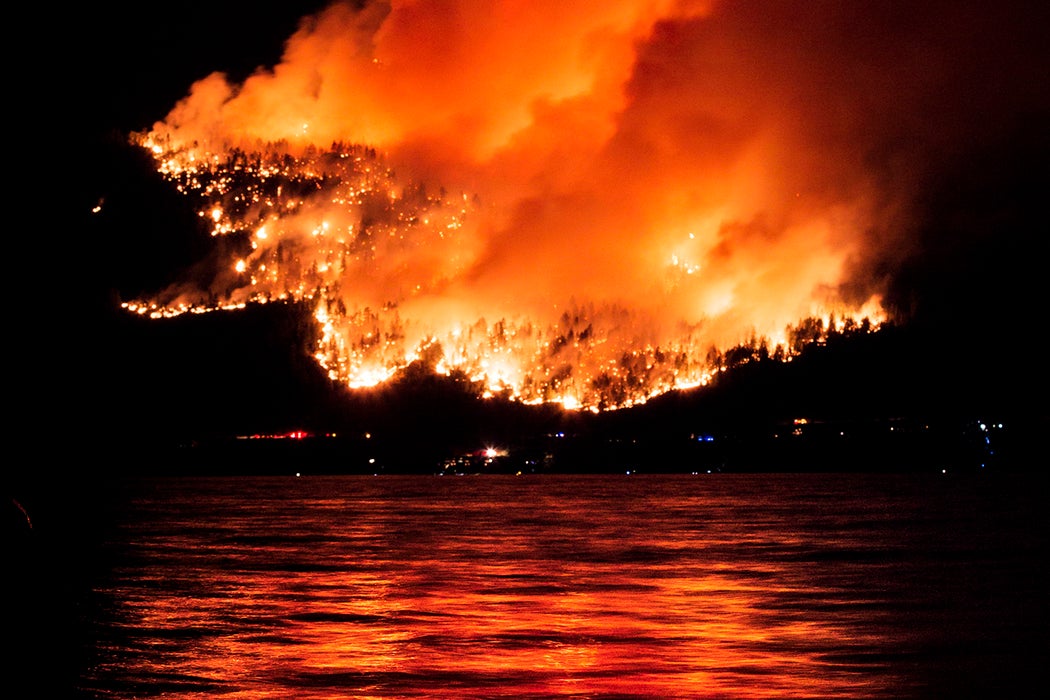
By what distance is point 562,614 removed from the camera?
33969mm

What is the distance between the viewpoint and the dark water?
25016mm

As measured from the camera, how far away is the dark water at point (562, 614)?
25016 millimetres

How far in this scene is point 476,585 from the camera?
41625mm

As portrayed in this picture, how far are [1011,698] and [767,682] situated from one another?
155 inches

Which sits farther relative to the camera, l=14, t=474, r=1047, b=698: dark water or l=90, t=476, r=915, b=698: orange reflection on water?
l=14, t=474, r=1047, b=698: dark water

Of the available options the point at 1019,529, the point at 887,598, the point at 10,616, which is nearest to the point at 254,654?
the point at 10,616

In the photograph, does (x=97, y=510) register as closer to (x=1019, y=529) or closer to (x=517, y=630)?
(x=1019, y=529)

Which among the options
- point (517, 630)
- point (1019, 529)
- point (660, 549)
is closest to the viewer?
point (517, 630)

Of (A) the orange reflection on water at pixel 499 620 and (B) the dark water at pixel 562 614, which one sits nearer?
(A) the orange reflection on water at pixel 499 620

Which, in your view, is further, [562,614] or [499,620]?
[562,614]

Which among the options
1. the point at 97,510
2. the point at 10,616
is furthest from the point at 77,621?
the point at 97,510

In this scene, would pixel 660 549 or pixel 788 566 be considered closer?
pixel 788 566

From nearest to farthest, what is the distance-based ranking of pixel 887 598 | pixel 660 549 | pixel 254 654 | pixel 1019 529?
1. pixel 254 654
2. pixel 887 598
3. pixel 660 549
4. pixel 1019 529

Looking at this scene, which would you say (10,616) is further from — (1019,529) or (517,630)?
(1019,529)
